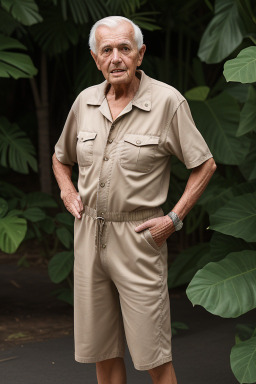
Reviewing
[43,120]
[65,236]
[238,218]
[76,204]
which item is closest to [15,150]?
[65,236]

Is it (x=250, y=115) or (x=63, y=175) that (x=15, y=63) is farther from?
(x=63, y=175)

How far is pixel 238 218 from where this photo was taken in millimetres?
4137

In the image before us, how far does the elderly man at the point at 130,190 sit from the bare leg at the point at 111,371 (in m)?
0.14

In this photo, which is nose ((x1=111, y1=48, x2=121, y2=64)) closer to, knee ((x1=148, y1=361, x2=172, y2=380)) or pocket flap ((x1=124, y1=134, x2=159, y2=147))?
pocket flap ((x1=124, y1=134, x2=159, y2=147))

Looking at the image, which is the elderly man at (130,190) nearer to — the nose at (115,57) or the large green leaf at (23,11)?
the nose at (115,57)

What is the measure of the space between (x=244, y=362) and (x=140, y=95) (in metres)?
1.49

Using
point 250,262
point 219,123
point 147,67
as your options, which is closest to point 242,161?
point 219,123

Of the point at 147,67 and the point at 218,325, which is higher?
the point at 147,67

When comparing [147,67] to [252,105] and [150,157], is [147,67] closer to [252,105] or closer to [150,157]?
[252,105]

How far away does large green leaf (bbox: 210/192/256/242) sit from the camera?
4055mm

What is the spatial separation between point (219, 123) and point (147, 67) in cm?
121

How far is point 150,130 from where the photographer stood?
2.86 m

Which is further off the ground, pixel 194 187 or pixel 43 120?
pixel 194 187

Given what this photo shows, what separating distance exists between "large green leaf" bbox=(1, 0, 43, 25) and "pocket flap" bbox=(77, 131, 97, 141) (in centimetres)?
208
